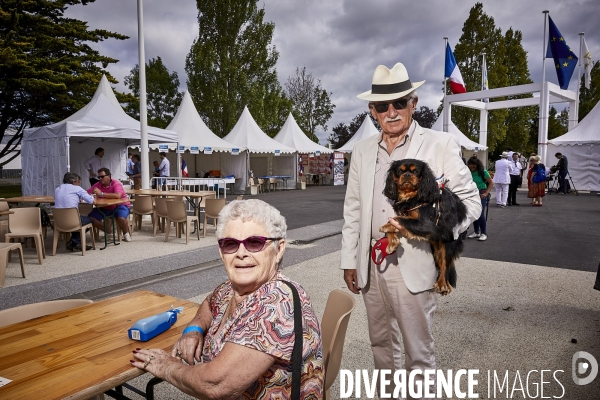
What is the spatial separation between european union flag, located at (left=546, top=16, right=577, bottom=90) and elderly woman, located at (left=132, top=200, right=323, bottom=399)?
73.3 feet

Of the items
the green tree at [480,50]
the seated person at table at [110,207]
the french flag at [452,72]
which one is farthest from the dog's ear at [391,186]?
the green tree at [480,50]

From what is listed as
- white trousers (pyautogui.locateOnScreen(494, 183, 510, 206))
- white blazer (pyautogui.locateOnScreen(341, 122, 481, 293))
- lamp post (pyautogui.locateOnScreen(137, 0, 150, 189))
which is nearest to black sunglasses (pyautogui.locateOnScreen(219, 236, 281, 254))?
white blazer (pyautogui.locateOnScreen(341, 122, 481, 293))

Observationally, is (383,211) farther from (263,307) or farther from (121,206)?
(121,206)

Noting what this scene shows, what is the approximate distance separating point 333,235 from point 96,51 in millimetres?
20776

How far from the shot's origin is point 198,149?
16719 mm

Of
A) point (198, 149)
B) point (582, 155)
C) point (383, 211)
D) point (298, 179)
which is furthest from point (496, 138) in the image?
point (383, 211)

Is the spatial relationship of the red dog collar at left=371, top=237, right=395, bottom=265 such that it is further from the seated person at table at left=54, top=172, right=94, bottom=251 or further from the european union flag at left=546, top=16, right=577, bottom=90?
the european union flag at left=546, top=16, right=577, bottom=90

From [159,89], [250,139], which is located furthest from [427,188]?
[159,89]

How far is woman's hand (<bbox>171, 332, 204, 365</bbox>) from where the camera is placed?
1.60m

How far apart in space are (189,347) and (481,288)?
14.1 feet

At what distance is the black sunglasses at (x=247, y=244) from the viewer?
1603 mm

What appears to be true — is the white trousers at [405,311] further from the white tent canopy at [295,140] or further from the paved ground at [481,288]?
the white tent canopy at [295,140]

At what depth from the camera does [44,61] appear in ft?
63.4

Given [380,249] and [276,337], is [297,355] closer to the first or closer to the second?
[276,337]
